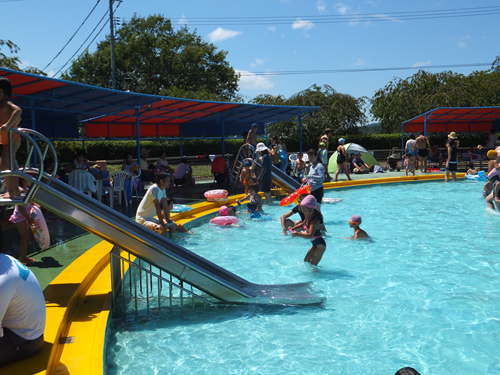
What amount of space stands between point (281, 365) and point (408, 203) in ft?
33.9

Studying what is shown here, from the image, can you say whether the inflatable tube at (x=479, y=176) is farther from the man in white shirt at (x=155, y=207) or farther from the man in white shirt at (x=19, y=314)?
the man in white shirt at (x=19, y=314)

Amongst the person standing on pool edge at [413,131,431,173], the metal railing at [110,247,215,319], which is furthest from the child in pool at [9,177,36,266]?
the person standing on pool edge at [413,131,431,173]

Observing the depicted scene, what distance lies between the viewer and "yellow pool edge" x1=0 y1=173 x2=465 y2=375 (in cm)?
337

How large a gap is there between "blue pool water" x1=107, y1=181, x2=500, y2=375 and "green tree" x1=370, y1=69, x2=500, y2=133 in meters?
26.3

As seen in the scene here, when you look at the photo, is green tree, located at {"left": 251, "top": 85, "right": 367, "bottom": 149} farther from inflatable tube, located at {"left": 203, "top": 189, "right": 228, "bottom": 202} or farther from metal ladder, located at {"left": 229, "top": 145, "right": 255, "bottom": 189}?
inflatable tube, located at {"left": 203, "top": 189, "right": 228, "bottom": 202}

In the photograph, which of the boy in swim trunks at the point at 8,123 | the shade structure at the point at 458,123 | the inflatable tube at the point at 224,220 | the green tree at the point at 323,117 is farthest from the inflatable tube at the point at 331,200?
the green tree at the point at 323,117

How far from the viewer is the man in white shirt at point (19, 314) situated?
3.04 m

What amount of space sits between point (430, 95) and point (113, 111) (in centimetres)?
2706

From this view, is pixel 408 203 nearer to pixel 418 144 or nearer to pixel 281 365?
pixel 418 144

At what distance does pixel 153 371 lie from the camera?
13.5 feet

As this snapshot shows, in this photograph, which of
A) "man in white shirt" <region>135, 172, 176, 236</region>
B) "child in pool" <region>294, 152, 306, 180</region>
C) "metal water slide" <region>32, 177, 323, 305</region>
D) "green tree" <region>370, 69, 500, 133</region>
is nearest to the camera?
"metal water slide" <region>32, 177, 323, 305</region>

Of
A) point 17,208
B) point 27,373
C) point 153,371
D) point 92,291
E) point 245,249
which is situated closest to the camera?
point 27,373

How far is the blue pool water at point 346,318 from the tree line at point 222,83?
25.0m

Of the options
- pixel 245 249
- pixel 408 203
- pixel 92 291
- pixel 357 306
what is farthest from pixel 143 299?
pixel 408 203
